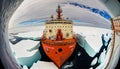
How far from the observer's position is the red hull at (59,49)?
195 cm

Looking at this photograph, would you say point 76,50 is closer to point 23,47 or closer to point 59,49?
point 59,49

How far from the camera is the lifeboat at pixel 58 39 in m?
1.95

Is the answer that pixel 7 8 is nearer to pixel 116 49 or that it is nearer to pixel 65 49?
pixel 65 49

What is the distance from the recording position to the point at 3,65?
6.62 feet

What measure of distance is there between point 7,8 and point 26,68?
0.33 meters

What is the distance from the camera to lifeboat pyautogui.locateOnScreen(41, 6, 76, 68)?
6.40 feet

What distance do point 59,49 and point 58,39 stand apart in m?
0.05

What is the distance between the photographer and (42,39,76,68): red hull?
1.95m

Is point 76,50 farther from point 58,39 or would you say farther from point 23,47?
point 23,47

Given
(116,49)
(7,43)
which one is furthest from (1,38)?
(116,49)

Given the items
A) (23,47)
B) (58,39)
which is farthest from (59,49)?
(23,47)

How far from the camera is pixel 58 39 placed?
195 cm

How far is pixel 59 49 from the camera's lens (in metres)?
1.95

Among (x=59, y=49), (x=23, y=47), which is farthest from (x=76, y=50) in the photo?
(x=23, y=47)
